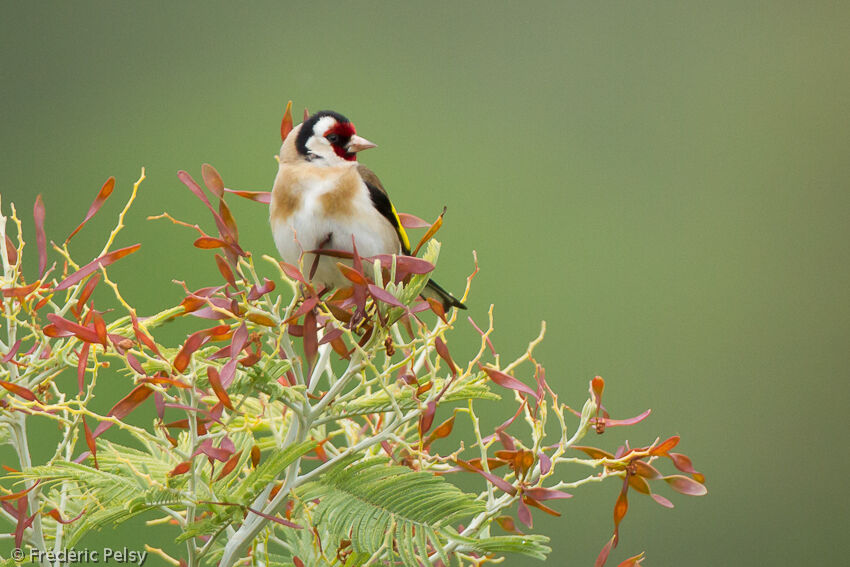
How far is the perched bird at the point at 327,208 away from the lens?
1.06m

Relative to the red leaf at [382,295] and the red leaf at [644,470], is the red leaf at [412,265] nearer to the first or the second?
the red leaf at [382,295]

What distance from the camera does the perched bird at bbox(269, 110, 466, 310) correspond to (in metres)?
1.06

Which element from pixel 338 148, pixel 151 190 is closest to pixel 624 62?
pixel 151 190

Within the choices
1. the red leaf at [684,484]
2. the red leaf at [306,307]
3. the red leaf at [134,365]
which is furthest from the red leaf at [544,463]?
the red leaf at [134,365]

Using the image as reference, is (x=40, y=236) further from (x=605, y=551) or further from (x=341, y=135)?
(x=605, y=551)

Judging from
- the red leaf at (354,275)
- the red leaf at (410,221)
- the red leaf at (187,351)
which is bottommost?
the red leaf at (187,351)

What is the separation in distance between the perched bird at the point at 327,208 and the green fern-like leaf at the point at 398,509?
326 millimetres

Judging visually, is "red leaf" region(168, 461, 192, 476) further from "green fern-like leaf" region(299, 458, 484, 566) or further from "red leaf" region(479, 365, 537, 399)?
"red leaf" region(479, 365, 537, 399)

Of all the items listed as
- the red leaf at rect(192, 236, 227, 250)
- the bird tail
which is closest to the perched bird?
the bird tail

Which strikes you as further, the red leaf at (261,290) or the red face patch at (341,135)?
the red face patch at (341,135)

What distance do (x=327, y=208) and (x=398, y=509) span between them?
0.45 meters

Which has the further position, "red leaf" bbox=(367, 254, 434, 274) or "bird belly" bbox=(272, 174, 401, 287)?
"bird belly" bbox=(272, 174, 401, 287)

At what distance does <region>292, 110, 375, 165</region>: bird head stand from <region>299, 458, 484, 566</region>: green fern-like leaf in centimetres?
51

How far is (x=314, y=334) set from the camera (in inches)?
29.2
